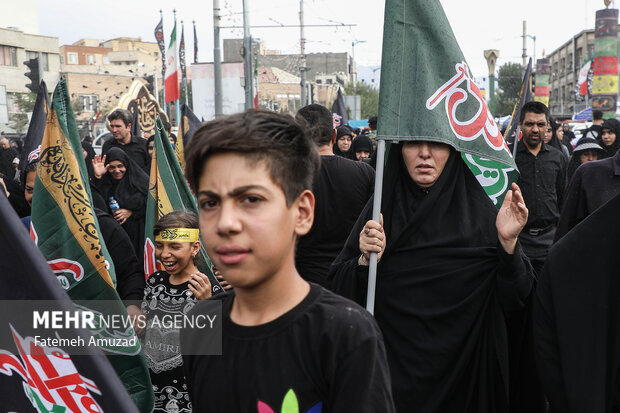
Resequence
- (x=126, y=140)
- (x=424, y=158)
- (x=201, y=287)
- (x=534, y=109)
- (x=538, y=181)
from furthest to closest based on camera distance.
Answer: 1. (x=126, y=140)
2. (x=534, y=109)
3. (x=538, y=181)
4. (x=201, y=287)
5. (x=424, y=158)

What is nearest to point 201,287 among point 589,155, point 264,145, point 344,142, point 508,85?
point 264,145

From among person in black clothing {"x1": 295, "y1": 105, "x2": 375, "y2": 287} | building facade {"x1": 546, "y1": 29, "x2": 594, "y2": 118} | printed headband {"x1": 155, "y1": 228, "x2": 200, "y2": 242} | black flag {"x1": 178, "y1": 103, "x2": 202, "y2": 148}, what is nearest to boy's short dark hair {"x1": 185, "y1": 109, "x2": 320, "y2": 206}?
printed headband {"x1": 155, "y1": 228, "x2": 200, "y2": 242}

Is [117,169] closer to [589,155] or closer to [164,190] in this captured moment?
[164,190]

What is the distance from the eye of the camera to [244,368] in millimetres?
1746

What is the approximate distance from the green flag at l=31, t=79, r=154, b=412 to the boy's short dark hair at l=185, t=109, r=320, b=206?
6.40 feet

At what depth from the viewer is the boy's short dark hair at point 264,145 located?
5.63 ft

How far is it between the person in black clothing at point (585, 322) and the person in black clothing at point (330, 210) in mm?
2080

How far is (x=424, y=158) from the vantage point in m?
3.53

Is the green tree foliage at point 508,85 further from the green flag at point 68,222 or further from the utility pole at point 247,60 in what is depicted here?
the green flag at point 68,222

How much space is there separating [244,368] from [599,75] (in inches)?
1098

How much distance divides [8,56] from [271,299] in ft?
179

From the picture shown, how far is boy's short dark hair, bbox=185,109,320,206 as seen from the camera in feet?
5.63

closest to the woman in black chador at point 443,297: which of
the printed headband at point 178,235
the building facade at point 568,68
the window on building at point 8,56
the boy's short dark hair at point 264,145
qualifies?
the printed headband at point 178,235

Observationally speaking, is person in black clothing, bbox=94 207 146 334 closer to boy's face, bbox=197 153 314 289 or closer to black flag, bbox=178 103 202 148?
boy's face, bbox=197 153 314 289
